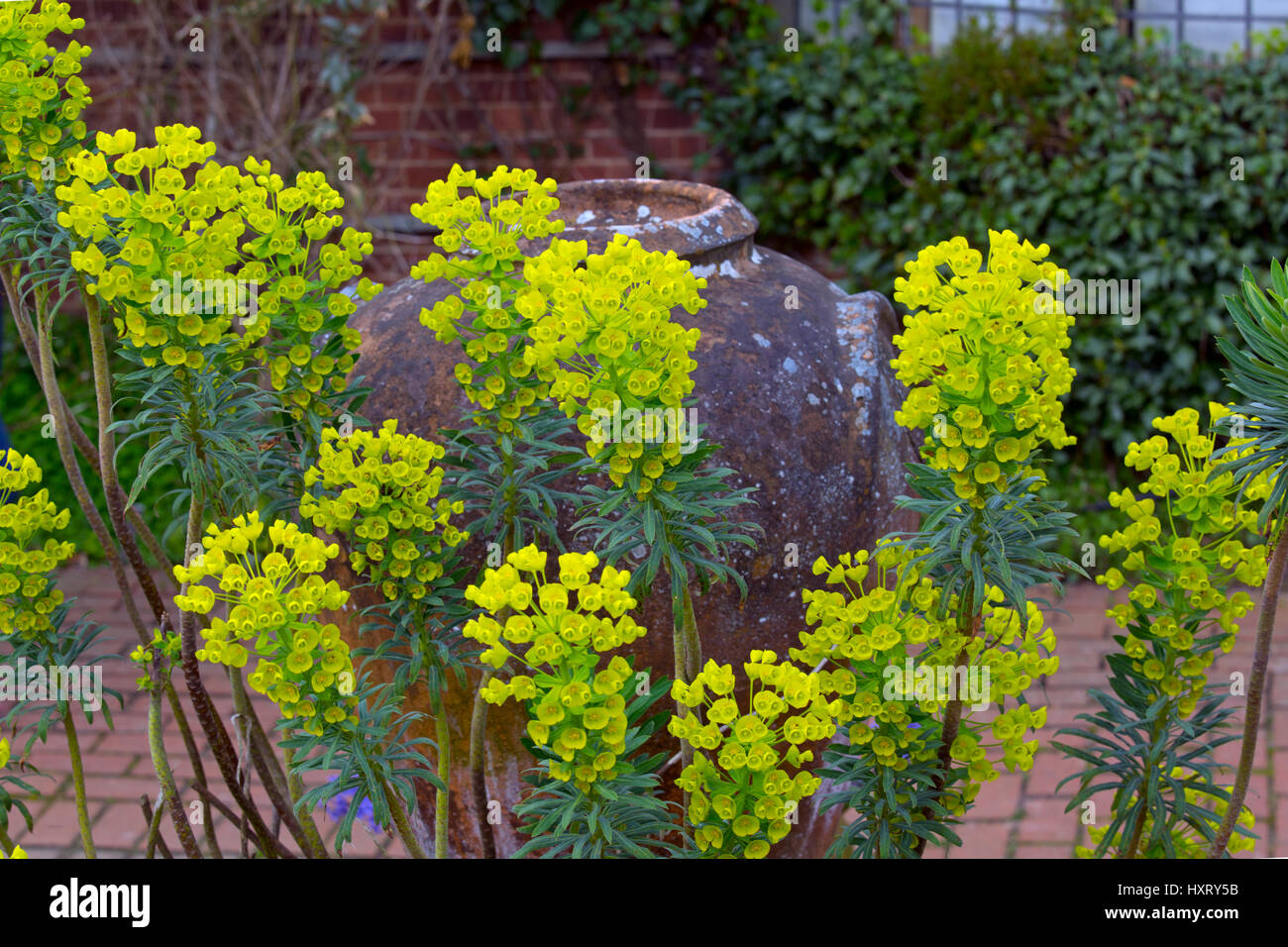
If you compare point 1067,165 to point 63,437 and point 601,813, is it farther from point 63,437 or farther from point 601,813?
point 601,813

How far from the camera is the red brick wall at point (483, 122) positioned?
5.99 metres

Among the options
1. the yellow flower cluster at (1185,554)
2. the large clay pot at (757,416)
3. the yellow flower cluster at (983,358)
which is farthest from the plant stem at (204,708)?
the yellow flower cluster at (1185,554)

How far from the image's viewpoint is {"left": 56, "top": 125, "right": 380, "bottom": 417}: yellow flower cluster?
1.56 m

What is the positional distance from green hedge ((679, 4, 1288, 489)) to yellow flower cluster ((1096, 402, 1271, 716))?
138 inches

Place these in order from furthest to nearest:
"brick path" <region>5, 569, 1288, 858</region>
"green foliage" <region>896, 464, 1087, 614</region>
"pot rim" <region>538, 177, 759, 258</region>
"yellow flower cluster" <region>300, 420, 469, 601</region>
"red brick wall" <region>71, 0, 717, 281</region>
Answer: "red brick wall" <region>71, 0, 717, 281</region> < "brick path" <region>5, 569, 1288, 858</region> < "pot rim" <region>538, 177, 759, 258</region> < "yellow flower cluster" <region>300, 420, 469, 601</region> < "green foliage" <region>896, 464, 1087, 614</region>

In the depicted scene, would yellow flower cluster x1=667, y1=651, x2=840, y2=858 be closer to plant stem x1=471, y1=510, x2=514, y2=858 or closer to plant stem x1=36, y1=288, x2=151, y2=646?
plant stem x1=471, y1=510, x2=514, y2=858

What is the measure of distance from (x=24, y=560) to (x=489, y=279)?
0.72 meters

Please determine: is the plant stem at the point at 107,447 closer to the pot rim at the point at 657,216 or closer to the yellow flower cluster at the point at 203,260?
the yellow flower cluster at the point at 203,260

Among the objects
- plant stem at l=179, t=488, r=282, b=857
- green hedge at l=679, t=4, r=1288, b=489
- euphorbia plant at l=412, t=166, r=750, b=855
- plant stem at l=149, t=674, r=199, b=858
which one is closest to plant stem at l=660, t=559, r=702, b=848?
euphorbia plant at l=412, t=166, r=750, b=855

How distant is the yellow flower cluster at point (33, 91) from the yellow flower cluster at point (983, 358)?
1.11 m

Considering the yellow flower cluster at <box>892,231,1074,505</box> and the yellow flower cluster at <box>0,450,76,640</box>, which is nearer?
the yellow flower cluster at <box>892,231,1074,505</box>

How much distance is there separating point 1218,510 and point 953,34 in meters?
4.44

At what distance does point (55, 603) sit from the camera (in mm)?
1825

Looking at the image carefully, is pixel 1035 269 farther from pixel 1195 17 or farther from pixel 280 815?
pixel 1195 17
